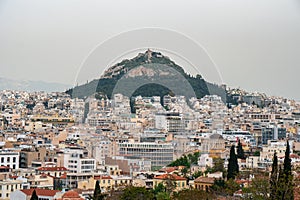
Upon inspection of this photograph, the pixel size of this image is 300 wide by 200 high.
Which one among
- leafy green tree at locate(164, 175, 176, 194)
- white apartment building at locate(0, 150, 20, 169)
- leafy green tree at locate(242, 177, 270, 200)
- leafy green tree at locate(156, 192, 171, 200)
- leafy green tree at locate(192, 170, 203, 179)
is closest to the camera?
leafy green tree at locate(242, 177, 270, 200)

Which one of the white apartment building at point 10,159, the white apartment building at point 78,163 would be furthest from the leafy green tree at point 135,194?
the white apartment building at point 10,159

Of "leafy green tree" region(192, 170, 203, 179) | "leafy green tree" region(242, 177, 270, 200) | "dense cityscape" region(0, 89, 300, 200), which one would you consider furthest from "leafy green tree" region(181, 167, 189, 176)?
"leafy green tree" region(242, 177, 270, 200)

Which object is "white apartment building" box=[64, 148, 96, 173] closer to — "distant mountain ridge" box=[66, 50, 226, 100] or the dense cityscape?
the dense cityscape

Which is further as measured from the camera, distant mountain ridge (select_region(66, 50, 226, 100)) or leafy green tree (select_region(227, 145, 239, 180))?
distant mountain ridge (select_region(66, 50, 226, 100))

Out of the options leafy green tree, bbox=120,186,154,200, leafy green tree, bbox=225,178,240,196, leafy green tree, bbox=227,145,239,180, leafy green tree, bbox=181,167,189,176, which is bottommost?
leafy green tree, bbox=120,186,154,200

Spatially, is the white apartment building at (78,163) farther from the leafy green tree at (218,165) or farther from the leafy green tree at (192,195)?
the leafy green tree at (192,195)

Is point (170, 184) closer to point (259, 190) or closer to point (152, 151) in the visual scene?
point (259, 190)

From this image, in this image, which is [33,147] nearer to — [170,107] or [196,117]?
[196,117]
